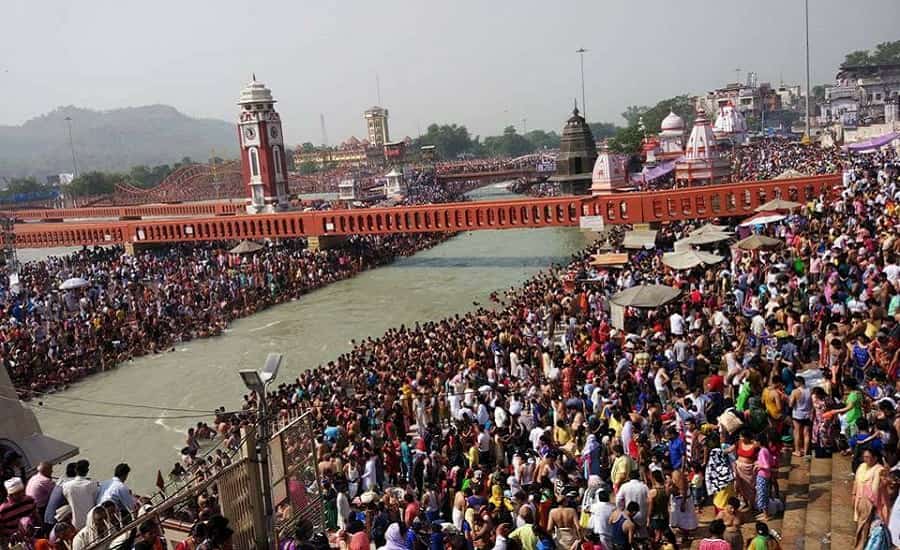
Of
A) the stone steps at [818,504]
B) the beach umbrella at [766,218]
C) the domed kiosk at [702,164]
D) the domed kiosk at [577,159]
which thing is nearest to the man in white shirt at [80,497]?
the stone steps at [818,504]

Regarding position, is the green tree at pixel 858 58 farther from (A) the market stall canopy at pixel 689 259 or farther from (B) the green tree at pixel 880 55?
(A) the market stall canopy at pixel 689 259

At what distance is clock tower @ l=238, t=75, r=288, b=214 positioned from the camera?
51.3m

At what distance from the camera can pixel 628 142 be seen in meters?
77.3

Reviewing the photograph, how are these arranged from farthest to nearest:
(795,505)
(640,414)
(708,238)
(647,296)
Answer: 1. (708,238)
2. (647,296)
3. (640,414)
4. (795,505)

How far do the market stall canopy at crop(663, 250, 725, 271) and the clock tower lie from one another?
37071 mm

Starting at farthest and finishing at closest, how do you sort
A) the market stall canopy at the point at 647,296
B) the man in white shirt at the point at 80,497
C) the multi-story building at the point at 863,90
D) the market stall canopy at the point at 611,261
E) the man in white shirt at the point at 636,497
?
the multi-story building at the point at 863,90, the market stall canopy at the point at 611,261, the market stall canopy at the point at 647,296, the man in white shirt at the point at 80,497, the man in white shirt at the point at 636,497

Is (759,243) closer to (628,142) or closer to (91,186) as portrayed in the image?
(628,142)

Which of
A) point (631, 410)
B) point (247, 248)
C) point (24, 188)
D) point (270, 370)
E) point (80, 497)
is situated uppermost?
point (24, 188)

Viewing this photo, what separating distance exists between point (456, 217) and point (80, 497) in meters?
31.6

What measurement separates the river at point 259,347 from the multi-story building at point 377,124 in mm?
131005

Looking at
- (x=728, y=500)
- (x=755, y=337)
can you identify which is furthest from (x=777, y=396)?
(x=755, y=337)

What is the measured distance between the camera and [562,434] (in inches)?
417

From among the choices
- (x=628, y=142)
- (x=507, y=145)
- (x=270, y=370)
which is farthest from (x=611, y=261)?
(x=507, y=145)

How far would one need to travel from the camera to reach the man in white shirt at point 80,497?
7602 millimetres
